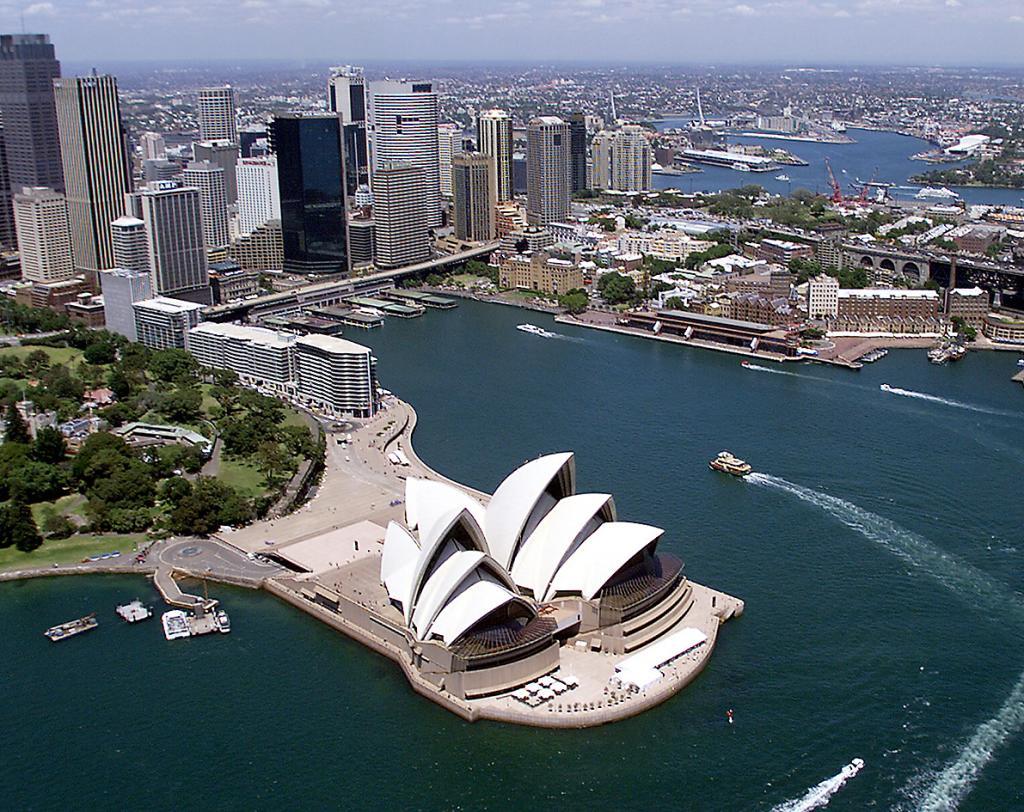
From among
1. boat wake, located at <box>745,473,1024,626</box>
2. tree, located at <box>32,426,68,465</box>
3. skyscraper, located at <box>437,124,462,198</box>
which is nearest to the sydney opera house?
boat wake, located at <box>745,473,1024,626</box>

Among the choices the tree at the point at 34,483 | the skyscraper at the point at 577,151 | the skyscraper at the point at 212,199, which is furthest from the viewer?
the skyscraper at the point at 577,151

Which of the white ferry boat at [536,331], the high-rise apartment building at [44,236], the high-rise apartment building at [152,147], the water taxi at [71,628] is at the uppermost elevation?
the high-rise apartment building at [152,147]

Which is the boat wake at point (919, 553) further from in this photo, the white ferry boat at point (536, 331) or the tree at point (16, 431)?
the tree at point (16, 431)

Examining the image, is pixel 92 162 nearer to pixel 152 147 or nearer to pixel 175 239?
pixel 175 239

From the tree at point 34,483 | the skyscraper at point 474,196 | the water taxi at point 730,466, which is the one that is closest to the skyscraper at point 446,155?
the skyscraper at point 474,196

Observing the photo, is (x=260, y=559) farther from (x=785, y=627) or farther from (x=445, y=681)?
→ (x=785, y=627)

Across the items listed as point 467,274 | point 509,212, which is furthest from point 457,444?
point 509,212

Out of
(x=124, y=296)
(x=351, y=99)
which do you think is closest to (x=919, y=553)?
(x=124, y=296)
